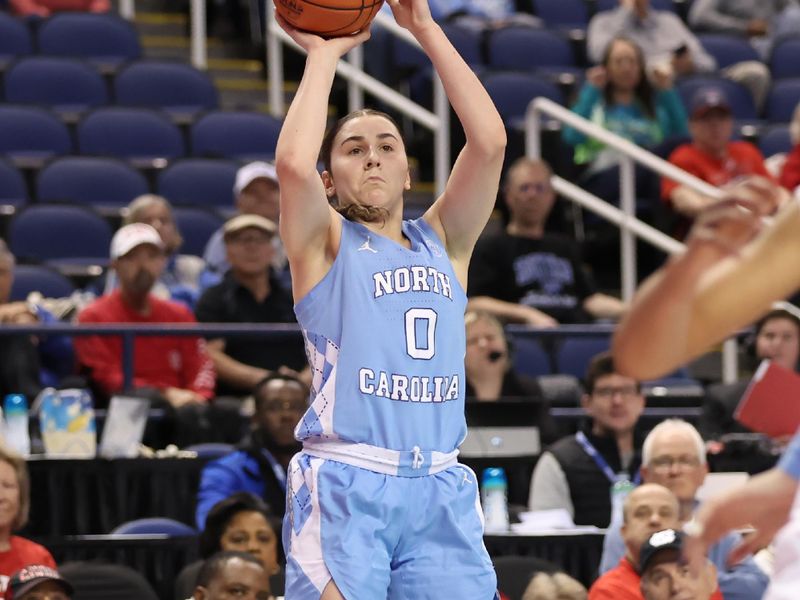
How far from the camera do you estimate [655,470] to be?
6.50 metres

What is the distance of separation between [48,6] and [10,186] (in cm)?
231

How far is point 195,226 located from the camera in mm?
9562

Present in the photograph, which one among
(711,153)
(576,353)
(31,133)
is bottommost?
(576,353)

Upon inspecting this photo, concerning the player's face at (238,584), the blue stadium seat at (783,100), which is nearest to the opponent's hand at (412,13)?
the player's face at (238,584)

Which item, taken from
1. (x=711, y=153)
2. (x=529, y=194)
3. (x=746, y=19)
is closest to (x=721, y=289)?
(x=529, y=194)

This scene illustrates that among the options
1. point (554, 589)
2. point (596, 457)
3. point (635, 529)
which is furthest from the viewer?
point (596, 457)

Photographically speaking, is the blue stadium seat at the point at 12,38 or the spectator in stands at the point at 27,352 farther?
the blue stadium seat at the point at 12,38

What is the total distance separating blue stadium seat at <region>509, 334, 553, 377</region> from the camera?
862cm

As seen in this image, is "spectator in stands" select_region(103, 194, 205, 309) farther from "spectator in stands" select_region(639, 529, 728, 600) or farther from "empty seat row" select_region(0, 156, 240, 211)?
"spectator in stands" select_region(639, 529, 728, 600)

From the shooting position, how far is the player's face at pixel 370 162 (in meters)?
3.99

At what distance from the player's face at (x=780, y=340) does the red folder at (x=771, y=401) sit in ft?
4.13

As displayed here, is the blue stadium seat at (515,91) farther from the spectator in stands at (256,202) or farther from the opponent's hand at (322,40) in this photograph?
the opponent's hand at (322,40)

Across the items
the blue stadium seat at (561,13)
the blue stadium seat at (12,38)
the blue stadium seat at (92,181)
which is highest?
the blue stadium seat at (561,13)

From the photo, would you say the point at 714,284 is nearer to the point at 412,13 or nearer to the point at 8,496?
the point at 412,13
